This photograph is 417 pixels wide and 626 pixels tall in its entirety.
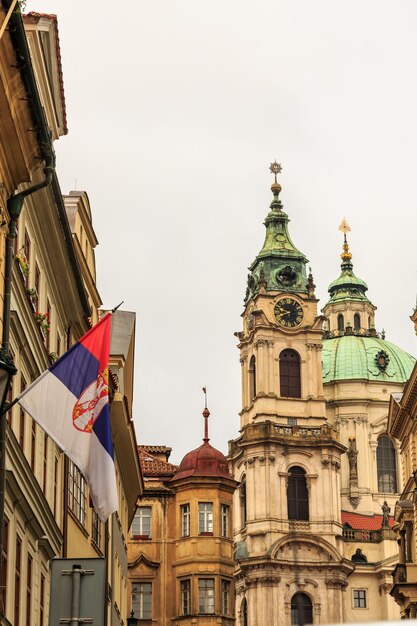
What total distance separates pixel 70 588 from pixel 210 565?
54.3 m

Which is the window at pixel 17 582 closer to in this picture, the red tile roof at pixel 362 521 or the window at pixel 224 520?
the window at pixel 224 520

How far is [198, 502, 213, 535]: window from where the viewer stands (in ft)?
229

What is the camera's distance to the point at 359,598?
115 metres

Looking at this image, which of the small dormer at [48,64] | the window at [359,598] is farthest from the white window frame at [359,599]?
the small dormer at [48,64]

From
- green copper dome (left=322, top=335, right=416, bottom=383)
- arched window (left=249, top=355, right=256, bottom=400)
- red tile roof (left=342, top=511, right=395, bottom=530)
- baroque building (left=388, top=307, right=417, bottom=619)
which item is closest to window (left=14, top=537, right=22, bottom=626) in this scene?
baroque building (left=388, top=307, right=417, bottom=619)

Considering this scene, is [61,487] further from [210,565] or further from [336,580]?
[336,580]

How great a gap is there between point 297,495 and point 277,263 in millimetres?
21999

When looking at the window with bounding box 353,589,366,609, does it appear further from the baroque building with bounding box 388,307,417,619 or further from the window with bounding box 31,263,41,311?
the window with bounding box 31,263,41,311

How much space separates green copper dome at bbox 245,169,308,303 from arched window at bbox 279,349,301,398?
19.9 ft

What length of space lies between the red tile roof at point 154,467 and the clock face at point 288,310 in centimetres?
4416

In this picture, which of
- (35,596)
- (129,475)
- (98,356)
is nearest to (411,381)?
(129,475)

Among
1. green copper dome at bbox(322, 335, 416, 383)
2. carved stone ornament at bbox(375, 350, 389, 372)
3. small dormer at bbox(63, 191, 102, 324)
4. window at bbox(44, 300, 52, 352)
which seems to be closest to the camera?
window at bbox(44, 300, 52, 352)

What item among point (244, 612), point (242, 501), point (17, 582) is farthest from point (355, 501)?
point (17, 582)

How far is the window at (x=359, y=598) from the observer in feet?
375
